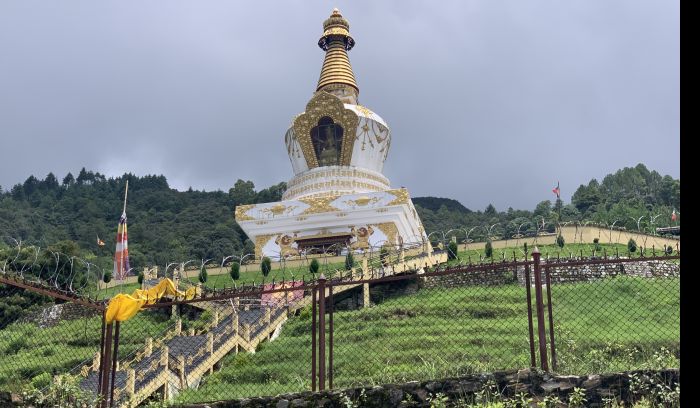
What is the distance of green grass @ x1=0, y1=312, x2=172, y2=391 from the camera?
60.2 ft

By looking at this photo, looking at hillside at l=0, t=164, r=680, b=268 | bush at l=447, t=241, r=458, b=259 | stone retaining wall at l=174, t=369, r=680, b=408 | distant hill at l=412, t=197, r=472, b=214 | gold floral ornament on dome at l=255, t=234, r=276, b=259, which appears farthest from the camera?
distant hill at l=412, t=197, r=472, b=214

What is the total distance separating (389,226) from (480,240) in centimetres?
458

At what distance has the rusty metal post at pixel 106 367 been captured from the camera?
10.3m

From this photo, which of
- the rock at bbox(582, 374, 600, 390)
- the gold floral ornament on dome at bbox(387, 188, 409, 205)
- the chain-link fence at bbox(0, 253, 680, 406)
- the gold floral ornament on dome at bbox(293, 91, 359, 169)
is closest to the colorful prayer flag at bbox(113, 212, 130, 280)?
the chain-link fence at bbox(0, 253, 680, 406)

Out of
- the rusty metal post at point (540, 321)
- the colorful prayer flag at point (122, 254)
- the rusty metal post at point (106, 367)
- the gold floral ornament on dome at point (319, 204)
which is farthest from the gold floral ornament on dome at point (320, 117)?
the rusty metal post at point (540, 321)

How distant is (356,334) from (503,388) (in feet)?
32.4

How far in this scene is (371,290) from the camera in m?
26.5

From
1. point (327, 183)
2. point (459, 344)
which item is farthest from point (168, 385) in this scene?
point (327, 183)

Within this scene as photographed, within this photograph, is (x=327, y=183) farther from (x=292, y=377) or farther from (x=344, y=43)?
(x=292, y=377)

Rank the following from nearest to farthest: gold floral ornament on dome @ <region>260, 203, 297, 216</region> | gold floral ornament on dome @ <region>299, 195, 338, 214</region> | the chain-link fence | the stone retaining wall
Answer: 1. the stone retaining wall
2. the chain-link fence
3. gold floral ornament on dome @ <region>299, 195, 338, 214</region>
4. gold floral ornament on dome @ <region>260, 203, 297, 216</region>

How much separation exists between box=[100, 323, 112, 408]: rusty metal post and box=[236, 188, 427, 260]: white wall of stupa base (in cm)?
2550

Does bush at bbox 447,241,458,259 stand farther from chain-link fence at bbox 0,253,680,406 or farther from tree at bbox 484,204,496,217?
tree at bbox 484,204,496,217

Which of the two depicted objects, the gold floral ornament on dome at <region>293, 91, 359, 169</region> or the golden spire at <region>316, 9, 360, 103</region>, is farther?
the golden spire at <region>316, 9, 360, 103</region>

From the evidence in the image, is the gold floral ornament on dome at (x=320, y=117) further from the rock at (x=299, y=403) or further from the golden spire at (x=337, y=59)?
the rock at (x=299, y=403)
